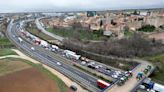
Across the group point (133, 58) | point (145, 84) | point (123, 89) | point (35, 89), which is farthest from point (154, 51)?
point (35, 89)

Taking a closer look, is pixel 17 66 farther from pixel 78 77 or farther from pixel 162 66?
pixel 162 66

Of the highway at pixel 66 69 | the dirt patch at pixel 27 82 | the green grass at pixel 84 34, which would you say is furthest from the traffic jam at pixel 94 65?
the green grass at pixel 84 34

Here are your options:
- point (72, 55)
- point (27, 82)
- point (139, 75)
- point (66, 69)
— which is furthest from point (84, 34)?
point (27, 82)

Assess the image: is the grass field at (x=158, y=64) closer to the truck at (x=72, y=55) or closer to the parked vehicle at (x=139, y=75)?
the parked vehicle at (x=139, y=75)

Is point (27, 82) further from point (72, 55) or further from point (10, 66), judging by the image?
point (72, 55)

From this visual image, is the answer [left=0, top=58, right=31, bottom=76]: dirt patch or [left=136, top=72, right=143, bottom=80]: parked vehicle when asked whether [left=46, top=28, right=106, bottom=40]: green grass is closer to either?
[left=0, top=58, right=31, bottom=76]: dirt patch
